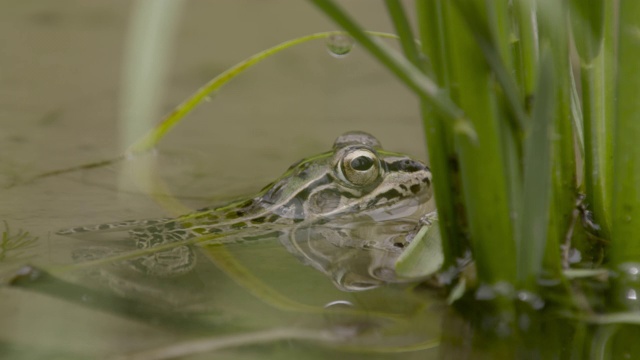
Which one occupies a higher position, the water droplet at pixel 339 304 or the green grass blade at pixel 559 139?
the green grass blade at pixel 559 139

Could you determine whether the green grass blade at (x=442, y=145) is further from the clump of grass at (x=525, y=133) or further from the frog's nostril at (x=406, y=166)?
the frog's nostril at (x=406, y=166)

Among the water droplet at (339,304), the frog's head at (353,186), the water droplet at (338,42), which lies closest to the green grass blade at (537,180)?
the water droplet at (339,304)

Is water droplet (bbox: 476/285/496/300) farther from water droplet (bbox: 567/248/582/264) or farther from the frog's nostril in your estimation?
the frog's nostril

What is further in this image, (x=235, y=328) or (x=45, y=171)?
(x=45, y=171)

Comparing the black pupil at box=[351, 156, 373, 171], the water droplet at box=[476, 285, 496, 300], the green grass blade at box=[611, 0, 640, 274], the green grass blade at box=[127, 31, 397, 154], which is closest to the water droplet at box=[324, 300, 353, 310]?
the water droplet at box=[476, 285, 496, 300]

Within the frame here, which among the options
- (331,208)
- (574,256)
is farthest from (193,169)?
(574,256)

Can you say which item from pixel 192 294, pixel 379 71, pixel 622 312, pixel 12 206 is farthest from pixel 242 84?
pixel 622 312

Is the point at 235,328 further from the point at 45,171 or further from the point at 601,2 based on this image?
Answer: the point at 45,171

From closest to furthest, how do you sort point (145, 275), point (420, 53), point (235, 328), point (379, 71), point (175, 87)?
1. point (420, 53)
2. point (235, 328)
3. point (145, 275)
4. point (175, 87)
5. point (379, 71)
